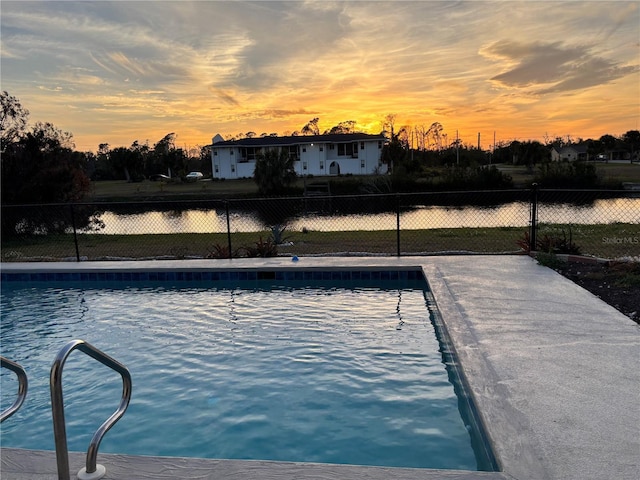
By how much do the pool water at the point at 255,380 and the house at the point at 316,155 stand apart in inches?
1577

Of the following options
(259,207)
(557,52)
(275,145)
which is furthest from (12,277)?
(275,145)

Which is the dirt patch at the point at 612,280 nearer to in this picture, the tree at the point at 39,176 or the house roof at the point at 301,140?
the tree at the point at 39,176

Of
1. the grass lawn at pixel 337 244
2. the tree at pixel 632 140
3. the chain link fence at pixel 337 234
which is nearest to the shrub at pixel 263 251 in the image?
the chain link fence at pixel 337 234

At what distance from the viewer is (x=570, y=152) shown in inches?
2694

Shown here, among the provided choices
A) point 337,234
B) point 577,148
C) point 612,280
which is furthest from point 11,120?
point 577,148

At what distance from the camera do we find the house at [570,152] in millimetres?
66938

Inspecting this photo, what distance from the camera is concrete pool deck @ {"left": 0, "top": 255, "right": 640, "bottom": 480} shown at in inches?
91.0

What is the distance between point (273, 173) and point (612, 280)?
93.3 feet

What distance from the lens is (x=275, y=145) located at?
47938 millimetres

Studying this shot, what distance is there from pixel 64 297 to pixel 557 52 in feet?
40.7

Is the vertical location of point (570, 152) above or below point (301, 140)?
below

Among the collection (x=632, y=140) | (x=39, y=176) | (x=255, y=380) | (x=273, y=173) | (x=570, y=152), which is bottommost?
(x=255, y=380)

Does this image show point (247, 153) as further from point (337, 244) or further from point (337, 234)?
point (337, 244)

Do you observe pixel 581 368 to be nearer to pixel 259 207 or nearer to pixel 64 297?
pixel 64 297
